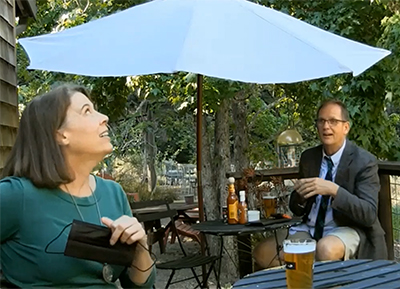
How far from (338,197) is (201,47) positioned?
994 millimetres

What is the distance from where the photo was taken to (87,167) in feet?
4.60

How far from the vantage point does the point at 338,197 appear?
2410 mm

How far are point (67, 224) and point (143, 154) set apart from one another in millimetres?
11761

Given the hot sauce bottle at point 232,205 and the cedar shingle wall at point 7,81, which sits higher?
the cedar shingle wall at point 7,81

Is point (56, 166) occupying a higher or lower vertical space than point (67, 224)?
higher

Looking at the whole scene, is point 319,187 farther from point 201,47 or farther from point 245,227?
point 201,47

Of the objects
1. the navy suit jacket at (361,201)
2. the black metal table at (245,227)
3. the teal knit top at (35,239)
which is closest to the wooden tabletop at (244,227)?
the black metal table at (245,227)

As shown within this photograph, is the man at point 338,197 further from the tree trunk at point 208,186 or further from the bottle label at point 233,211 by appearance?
the tree trunk at point 208,186

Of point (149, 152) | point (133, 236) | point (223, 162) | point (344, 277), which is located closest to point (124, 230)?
point (133, 236)

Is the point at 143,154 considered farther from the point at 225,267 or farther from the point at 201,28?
the point at 201,28

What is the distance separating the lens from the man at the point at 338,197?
2.43m

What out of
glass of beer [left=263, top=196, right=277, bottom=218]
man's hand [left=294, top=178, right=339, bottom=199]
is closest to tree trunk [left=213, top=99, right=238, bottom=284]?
glass of beer [left=263, top=196, right=277, bottom=218]

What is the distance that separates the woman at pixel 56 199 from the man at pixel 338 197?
1.27 m

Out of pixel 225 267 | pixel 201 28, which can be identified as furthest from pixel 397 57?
pixel 225 267
